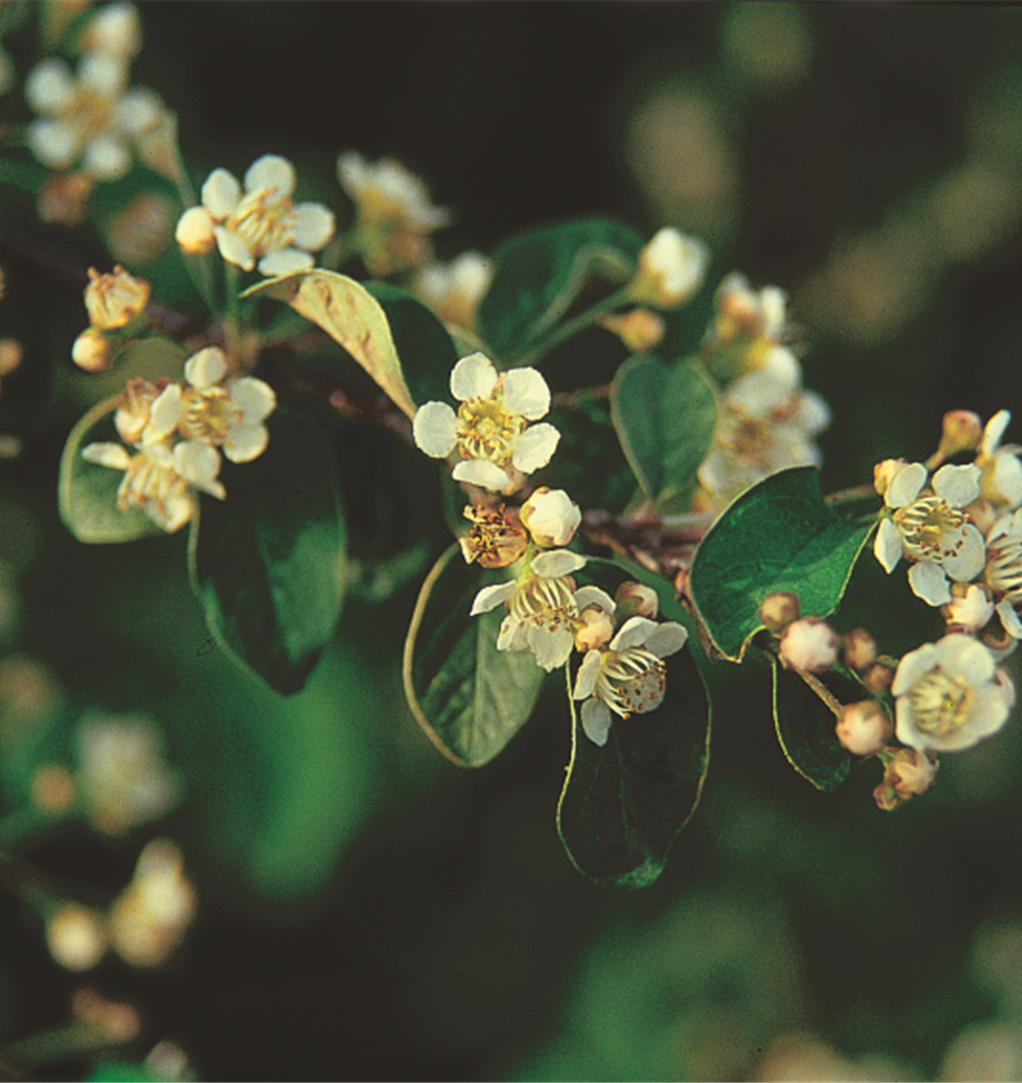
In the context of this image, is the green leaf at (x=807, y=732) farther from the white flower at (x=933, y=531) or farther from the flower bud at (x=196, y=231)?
the flower bud at (x=196, y=231)

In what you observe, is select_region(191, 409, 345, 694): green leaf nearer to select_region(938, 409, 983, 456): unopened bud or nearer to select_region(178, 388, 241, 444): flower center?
select_region(178, 388, 241, 444): flower center

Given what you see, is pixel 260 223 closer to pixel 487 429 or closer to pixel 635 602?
pixel 487 429

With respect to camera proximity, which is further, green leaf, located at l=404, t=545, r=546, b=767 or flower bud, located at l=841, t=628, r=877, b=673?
green leaf, located at l=404, t=545, r=546, b=767

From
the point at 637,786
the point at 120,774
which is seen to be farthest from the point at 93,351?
the point at 120,774

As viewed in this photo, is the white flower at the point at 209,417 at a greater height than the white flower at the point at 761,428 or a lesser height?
lesser

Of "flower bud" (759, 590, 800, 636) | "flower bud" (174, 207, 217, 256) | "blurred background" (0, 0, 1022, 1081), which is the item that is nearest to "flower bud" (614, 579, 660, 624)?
"flower bud" (759, 590, 800, 636)

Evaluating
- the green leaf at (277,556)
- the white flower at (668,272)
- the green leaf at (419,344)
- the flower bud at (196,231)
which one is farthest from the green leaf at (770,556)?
the flower bud at (196,231)
